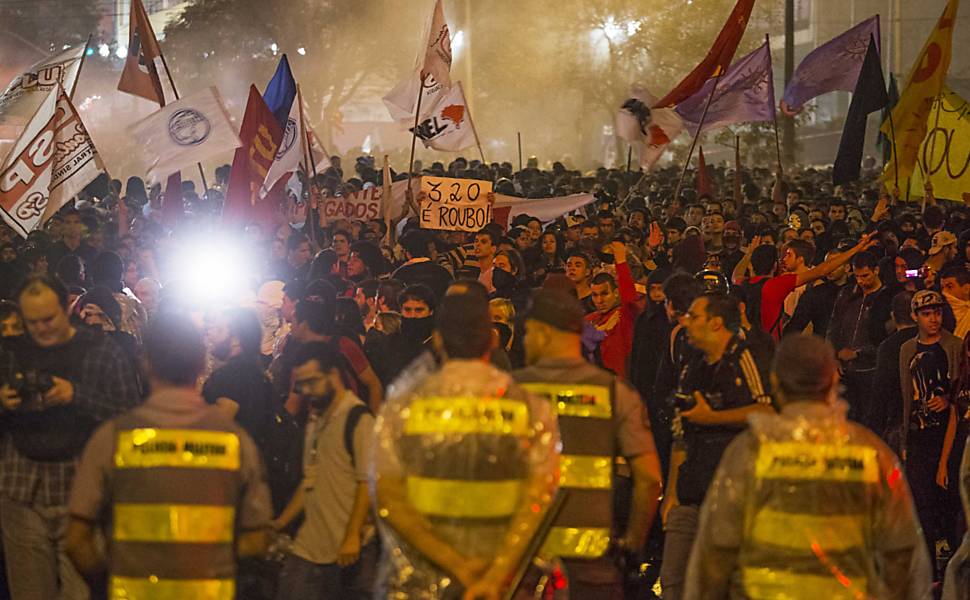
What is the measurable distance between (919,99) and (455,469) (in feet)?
40.6

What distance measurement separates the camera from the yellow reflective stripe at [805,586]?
16.8ft

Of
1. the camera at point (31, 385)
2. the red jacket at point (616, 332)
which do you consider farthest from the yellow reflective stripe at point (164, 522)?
the red jacket at point (616, 332)

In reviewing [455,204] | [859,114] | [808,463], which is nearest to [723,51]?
[859,114]

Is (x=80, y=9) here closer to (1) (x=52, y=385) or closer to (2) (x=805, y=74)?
(2) (x=805, y=74)

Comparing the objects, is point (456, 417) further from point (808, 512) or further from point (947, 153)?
point (947, 153)

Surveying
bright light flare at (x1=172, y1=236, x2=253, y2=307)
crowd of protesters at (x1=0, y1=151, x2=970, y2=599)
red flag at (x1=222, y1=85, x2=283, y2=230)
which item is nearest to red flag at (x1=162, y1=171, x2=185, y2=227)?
crowd of protesters at (x1=0, y1=151, x2=970, y2=599)

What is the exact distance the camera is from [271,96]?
51.3 feet

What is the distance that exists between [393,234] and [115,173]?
107 ft

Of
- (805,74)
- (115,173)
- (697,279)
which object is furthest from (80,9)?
(697,279)

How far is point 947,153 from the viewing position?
16.9 metres

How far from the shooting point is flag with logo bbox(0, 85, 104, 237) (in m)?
13.4

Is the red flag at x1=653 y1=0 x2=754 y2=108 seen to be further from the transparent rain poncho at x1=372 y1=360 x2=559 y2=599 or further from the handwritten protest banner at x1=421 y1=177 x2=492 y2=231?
the transparent rain poncho at x1=372 y1=360 x2=559 y2=599

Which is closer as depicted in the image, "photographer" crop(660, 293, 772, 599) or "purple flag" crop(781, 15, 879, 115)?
"photographer" crop(660, 293, 772, 599)

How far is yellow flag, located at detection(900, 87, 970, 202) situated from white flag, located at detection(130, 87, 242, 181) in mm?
6744
